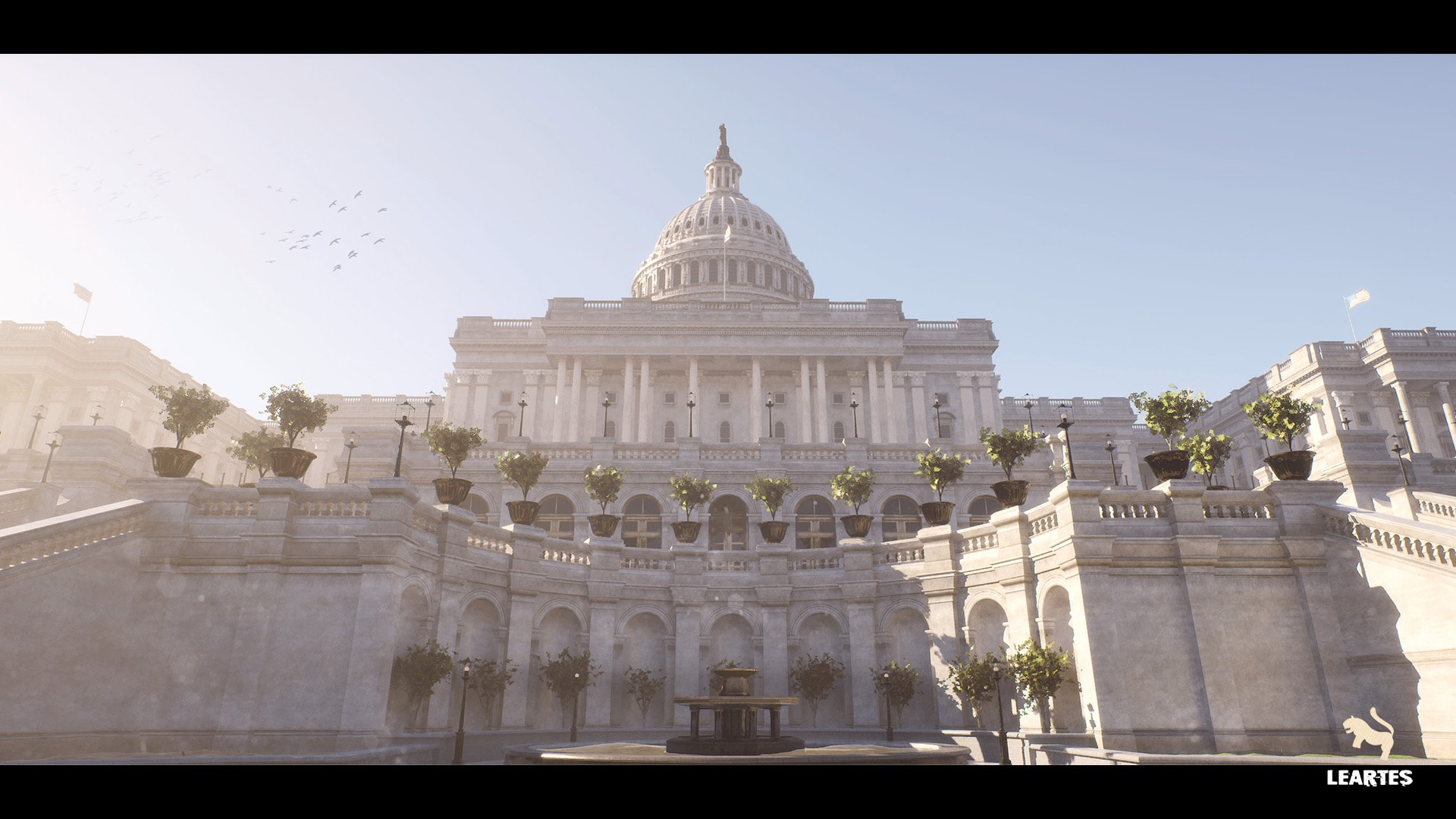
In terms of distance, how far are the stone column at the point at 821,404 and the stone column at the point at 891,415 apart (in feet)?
18.6

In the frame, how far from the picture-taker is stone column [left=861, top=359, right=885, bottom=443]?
2908 inches

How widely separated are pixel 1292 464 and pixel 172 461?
33504mm

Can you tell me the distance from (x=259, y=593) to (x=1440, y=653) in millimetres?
30407

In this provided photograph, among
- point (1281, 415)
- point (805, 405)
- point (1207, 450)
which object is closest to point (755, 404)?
point (805, 405)

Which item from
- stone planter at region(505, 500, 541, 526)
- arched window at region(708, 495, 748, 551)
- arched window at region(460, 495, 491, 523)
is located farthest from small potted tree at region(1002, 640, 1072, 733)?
arched window at region(460, 495, 491, 523)

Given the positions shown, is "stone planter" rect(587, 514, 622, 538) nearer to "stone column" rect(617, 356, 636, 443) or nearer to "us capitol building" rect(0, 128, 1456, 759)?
"us capitol building" rect(0, 128, 1456, 759)

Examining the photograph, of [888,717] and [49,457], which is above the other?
[49,457]

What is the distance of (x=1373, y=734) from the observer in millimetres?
19406

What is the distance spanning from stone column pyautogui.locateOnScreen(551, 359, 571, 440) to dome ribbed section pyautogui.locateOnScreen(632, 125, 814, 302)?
34463mm

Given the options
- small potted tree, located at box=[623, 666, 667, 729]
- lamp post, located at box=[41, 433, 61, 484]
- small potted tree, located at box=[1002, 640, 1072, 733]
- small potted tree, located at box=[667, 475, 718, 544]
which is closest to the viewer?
small potted tree, located at box=[1002, 640, 1072, 733]

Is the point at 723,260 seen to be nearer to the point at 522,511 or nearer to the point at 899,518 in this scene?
the point at 899,518

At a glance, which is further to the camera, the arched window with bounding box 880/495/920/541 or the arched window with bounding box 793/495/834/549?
the arched window with bounding box 880/495/920/541
